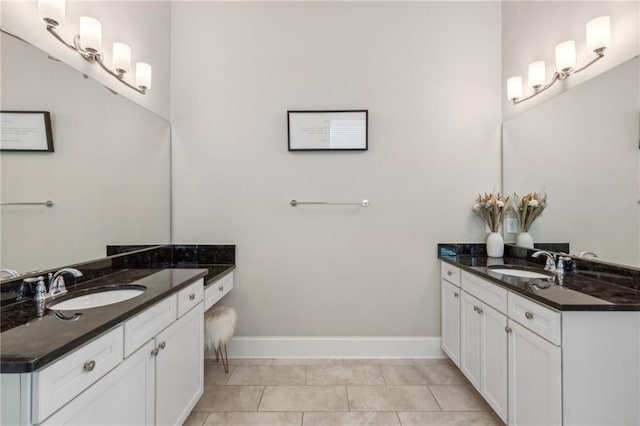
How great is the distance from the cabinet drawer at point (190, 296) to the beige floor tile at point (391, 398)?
1.16 m

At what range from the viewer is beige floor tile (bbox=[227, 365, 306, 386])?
6.65ft

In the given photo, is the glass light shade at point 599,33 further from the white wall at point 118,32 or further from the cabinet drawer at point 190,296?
the white wall at point 118,32

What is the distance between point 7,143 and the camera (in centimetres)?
115

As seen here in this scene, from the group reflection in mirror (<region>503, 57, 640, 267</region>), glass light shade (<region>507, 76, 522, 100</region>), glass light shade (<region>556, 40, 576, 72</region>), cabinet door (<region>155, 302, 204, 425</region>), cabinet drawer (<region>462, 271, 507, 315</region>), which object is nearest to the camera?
cabinet door (<region>155, 302, 204, 425</region>)

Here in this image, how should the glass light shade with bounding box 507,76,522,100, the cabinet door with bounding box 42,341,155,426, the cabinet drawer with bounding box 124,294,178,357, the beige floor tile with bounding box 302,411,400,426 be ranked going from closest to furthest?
1. the cabinet door with bounding box 42,341,155,426
2. the cabinet drawer with bounding box 124,294,178,357
3. the beige floor tile with bounding box 302,411,400,426
4. the glass light shade with bounding box 507,76,522,100

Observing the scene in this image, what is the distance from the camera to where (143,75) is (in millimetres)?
1978

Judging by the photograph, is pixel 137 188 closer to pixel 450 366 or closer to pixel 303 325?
pixel 303 325

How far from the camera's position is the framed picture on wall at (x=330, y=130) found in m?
2.33

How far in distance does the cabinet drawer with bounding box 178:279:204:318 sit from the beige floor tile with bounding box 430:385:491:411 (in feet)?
5.39

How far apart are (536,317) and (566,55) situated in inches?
64.2

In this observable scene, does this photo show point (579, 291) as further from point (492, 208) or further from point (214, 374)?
point (214, 374)

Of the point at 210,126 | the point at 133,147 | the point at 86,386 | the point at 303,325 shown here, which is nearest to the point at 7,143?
the point at 133,147

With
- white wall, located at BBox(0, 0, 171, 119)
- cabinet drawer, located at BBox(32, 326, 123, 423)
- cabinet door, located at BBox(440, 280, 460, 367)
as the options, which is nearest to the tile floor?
cabinet door, located at BBox(440, 280, 460, 367)

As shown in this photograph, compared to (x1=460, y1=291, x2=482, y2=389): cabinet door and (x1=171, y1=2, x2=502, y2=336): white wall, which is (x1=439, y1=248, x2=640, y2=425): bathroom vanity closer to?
(x1=460, y1=291, x2=482, y2=389): cabinet door
